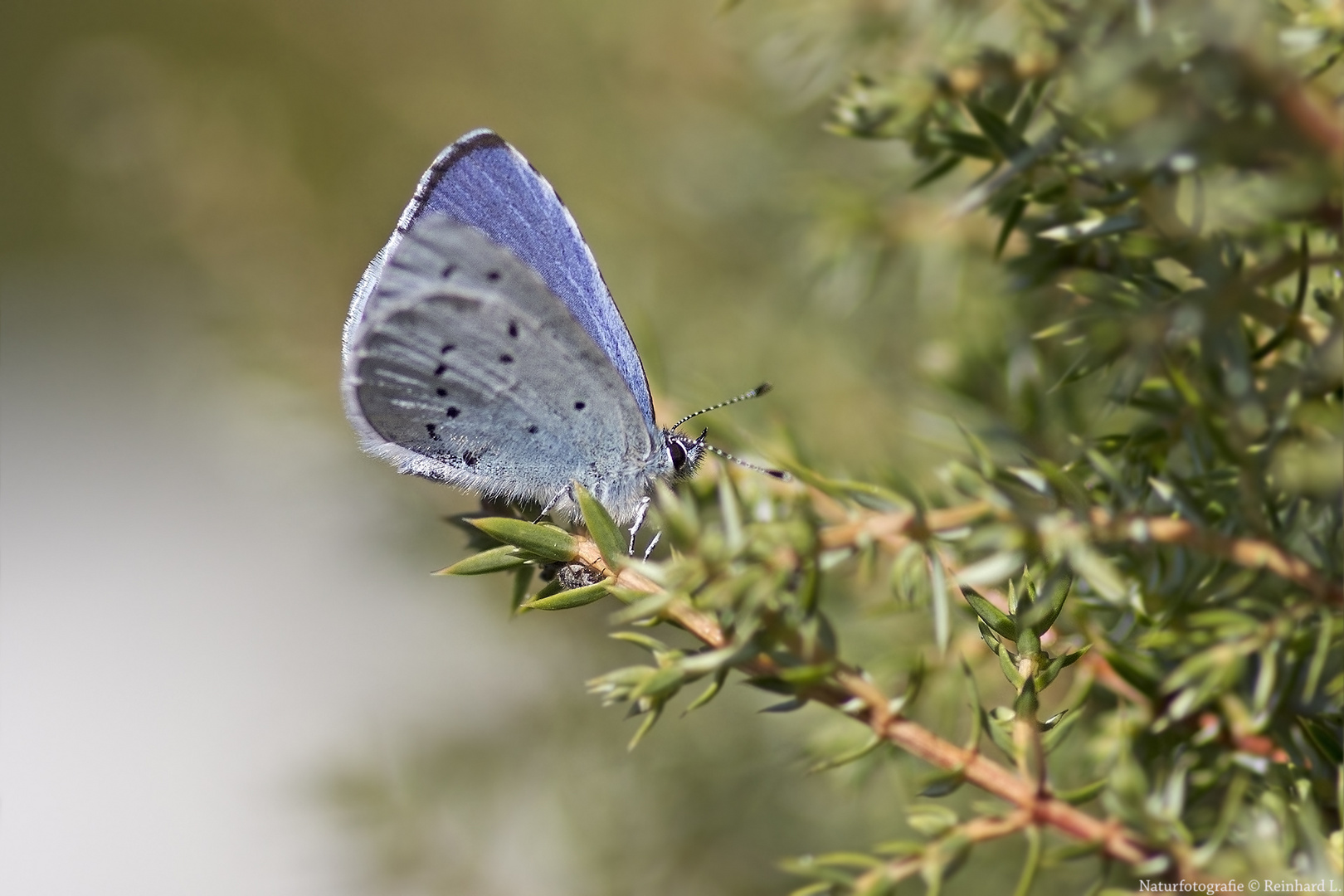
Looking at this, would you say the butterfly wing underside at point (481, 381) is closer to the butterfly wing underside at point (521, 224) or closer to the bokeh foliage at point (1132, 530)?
the butterfly wing underside at point (521, 224)

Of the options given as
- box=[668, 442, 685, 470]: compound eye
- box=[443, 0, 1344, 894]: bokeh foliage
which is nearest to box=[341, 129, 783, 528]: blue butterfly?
box=[668, 442, 685, 470]: compound eye

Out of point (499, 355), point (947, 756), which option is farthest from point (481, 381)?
point (947, 756)

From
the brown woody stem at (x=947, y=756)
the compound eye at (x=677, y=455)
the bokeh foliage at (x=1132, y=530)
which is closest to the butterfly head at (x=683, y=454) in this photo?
the compound eye at (x=677, y=455)

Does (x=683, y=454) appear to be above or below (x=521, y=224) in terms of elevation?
below

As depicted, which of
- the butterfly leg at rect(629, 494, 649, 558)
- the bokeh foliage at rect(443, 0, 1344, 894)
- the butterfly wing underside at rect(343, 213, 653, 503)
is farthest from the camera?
the butterfly leg at rect(629, 494, 649, 558)

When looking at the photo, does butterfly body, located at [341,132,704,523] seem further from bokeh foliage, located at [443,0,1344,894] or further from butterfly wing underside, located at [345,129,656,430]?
bokeh foliage, located at [443,0,1344,894]

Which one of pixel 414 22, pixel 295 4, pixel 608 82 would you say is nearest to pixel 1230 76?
pixel 608 82

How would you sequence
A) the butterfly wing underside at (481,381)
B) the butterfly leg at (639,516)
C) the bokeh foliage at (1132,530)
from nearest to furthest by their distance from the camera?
the bokeh foliage at (1132,530) → the butterfly wing underside at (481,381) → the butterfly leg at (639,516)

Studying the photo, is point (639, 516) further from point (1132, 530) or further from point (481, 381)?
point (1132, 530)
